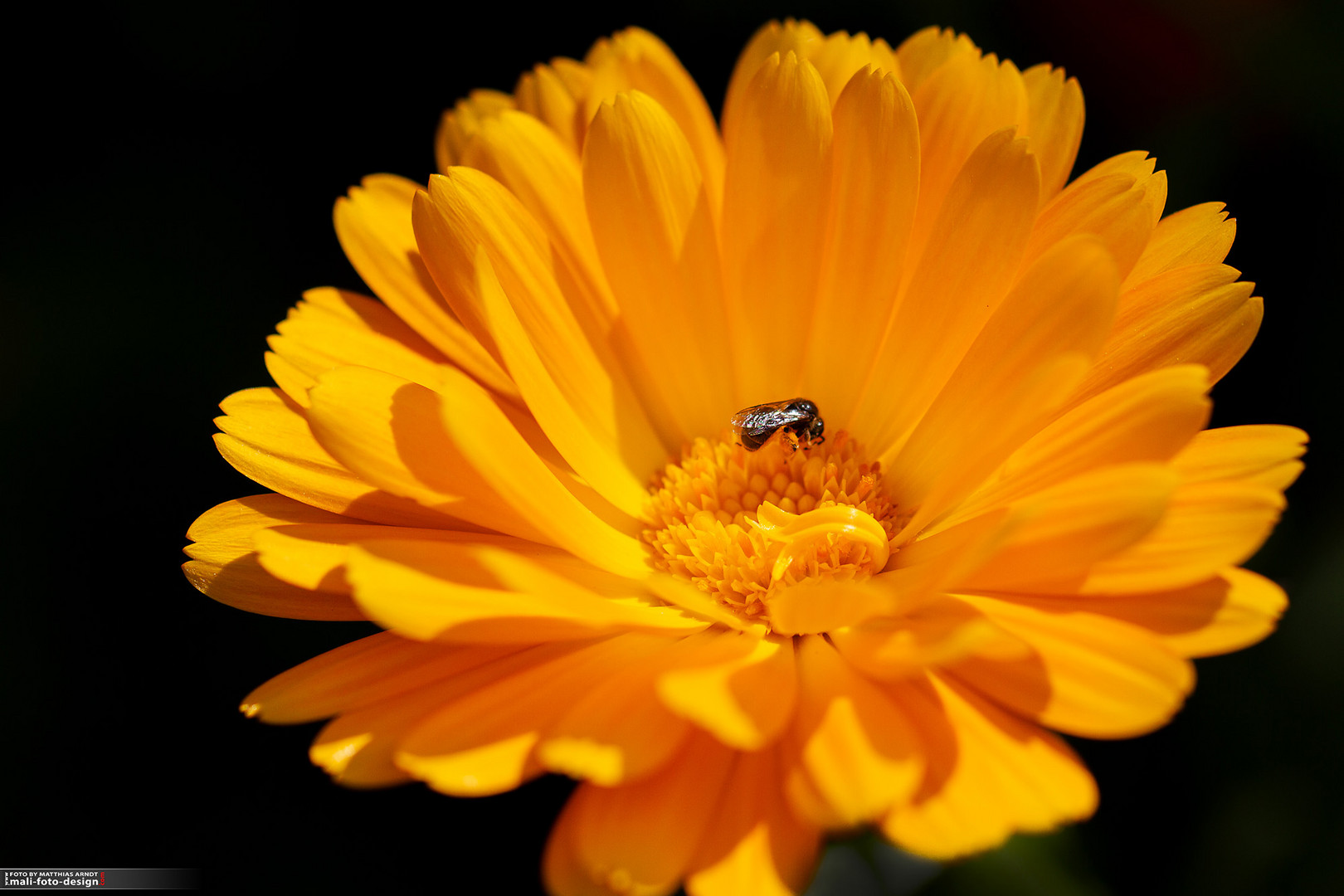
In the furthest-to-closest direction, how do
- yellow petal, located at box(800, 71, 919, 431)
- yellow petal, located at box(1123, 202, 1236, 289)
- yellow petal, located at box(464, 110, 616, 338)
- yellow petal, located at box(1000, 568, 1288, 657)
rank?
yellow petal, located at box(464, 110, 616, 338), yellow petal, located at box(800, 71, 919, 431), yellow petal, located at box(1123, 202, 1236, 289), yellow petal, located at box(1000, 568, 1288, 657)

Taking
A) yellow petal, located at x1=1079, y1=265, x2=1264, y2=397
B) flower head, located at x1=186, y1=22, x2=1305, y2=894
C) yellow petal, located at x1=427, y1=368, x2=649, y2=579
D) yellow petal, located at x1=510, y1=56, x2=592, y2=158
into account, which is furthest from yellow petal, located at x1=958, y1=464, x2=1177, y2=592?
yellow petal, located at x1=510, y1=56, x2=592, y2=158

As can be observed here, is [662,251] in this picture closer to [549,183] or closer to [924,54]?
[549,183]

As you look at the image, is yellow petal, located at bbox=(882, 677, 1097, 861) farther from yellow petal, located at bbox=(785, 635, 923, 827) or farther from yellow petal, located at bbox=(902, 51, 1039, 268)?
yellow petal, located at bbox=(902, 51, 1039, 268)

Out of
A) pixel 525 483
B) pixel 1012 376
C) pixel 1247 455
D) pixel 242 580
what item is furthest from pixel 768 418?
pixel 242 580

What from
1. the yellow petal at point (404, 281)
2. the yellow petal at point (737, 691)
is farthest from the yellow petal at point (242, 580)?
the yellow petal at point (737, 691)

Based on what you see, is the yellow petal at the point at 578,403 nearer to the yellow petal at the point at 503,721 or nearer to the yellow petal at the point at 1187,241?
the yellow petal at the point at 503,721

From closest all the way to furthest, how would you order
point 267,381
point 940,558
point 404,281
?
point 940,558, point 404,281, point 267,381
